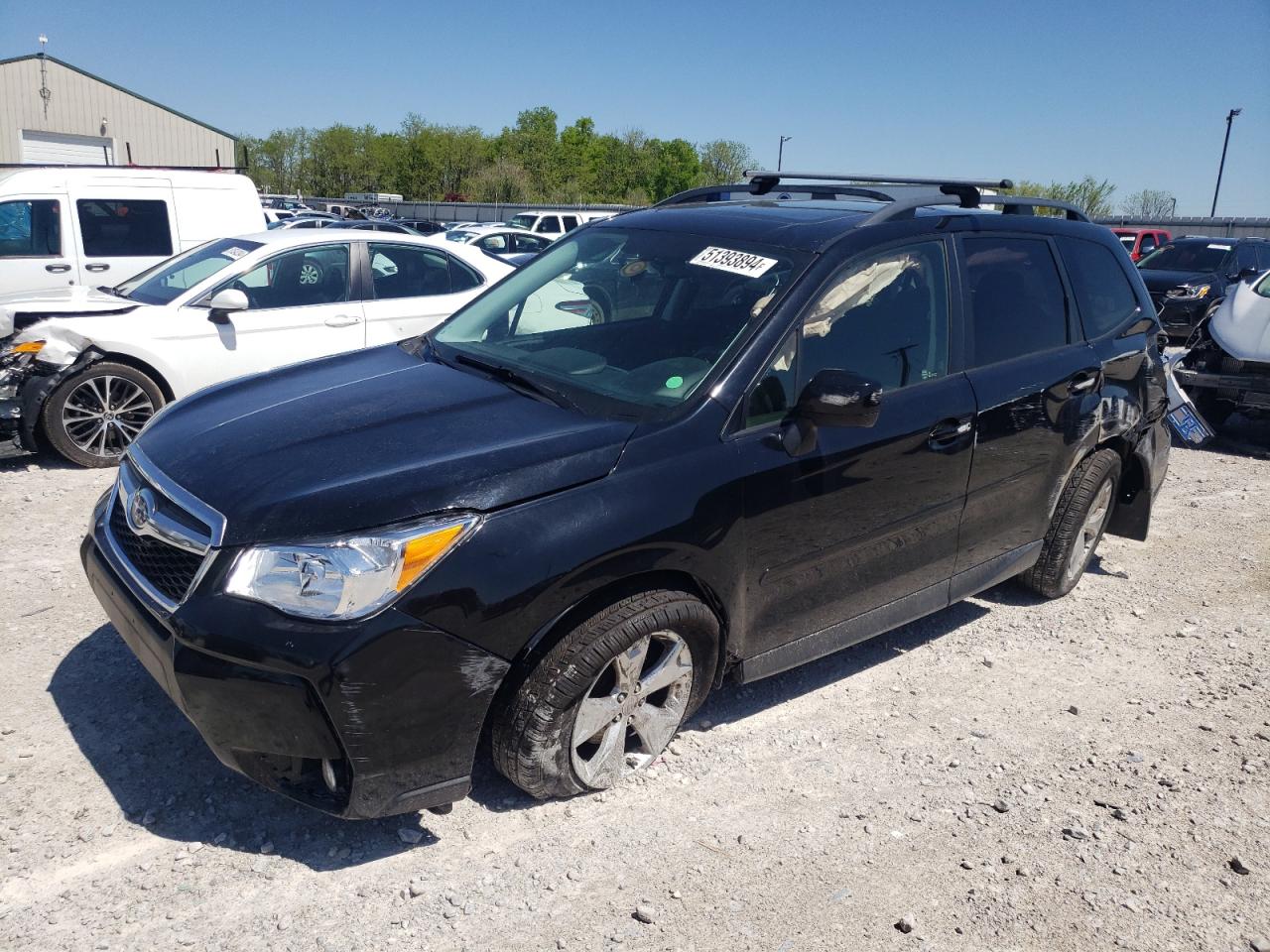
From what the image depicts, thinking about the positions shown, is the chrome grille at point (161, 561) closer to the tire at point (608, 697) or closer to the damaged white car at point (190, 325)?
the tire at point (608, 697)

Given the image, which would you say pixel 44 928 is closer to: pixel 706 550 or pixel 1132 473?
pixel 706 550

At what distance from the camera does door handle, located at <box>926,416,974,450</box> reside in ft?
12.7

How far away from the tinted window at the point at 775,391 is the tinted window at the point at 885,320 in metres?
0.06

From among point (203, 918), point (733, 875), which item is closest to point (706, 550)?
point (733, 875)

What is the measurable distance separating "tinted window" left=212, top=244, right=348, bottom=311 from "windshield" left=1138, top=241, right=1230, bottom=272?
1452 cm

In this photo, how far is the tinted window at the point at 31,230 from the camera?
977 cm

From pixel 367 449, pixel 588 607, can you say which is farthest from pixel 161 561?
pixel 588 607

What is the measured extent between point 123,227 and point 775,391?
890cm

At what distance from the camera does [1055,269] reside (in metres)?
4.69

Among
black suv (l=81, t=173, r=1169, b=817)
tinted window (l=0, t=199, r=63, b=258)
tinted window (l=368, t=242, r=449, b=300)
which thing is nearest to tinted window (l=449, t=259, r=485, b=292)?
tinted window (l=368, t=242, r=449, b=300)

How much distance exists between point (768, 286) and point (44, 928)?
290 cm

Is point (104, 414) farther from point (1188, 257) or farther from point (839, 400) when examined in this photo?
point (1188, 257)

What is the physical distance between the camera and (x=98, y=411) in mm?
6824

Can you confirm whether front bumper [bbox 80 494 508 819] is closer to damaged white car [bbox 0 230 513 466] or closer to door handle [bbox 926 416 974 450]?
door handle [bbox 926 416 974 450]
